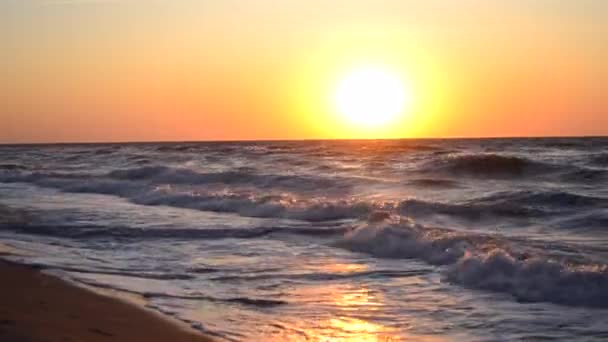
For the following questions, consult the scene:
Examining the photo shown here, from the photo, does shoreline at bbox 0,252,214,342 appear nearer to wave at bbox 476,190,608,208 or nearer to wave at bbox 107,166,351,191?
wave at bbox 476,190,608,208

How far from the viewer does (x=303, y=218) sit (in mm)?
14711

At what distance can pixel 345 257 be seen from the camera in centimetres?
985

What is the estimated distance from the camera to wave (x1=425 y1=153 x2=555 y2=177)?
84.1 ft

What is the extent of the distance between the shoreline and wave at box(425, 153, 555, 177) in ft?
64.4

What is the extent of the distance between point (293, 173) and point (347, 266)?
52.4 ft

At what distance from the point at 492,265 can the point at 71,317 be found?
435 cm

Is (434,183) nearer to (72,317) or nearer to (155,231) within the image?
(155,231)

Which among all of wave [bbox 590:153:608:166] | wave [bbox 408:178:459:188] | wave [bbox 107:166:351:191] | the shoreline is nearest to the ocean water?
the shoreline

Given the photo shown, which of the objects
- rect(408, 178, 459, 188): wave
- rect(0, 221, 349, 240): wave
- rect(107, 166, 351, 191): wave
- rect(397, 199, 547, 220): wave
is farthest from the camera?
rect(107, 166, 351, 191): wave

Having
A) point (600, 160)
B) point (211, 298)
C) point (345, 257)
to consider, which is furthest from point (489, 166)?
point (211, 298)

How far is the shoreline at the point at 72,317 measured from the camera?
5180 mm

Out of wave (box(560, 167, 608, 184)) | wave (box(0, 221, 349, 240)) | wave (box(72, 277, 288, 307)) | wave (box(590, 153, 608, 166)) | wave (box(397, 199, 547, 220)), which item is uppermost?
wave (box(590, 153, 608, 166))

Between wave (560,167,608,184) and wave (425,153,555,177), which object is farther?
wave (425,153,555,177)

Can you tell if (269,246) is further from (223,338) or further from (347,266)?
(223,338)
